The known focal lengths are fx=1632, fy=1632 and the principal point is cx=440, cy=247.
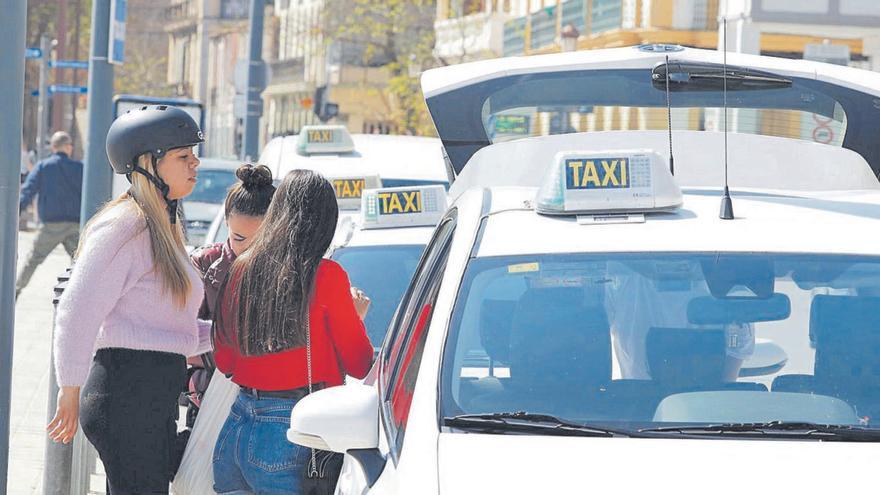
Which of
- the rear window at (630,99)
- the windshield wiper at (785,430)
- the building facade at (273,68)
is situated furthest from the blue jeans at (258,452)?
the building facade at (273,68)

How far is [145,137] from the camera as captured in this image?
4883mm

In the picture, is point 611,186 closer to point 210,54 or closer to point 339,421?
point 339,421

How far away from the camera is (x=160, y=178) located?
4895mm

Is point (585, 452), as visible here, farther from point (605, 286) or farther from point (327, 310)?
point (327, 310)

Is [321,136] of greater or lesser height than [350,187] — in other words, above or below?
above

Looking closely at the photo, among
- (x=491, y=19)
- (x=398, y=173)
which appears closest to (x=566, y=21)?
(x=491, y=19)

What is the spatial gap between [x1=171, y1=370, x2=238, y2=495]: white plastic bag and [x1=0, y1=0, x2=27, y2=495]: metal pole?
46.3 inches

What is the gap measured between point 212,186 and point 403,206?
1263cm

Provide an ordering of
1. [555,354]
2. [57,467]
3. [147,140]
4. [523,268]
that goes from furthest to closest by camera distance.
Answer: [57,467]
[147,140]
[523,268]
[555,354]

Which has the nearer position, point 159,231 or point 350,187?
point 159,231

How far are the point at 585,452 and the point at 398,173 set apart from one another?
7.42m

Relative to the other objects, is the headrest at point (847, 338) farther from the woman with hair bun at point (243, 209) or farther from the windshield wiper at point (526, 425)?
the woman with hair bun at point (243, 209)

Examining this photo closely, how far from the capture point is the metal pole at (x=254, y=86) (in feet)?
87.1

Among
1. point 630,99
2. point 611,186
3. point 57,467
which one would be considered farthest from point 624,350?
point 57,467
